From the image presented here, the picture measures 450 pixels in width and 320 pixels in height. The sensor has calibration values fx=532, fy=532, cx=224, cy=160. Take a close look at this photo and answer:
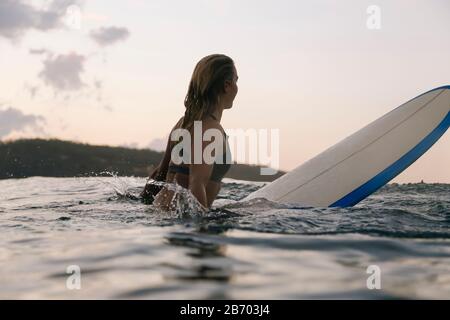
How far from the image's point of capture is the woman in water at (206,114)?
4.40 m

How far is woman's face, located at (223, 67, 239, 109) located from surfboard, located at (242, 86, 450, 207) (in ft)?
4.86

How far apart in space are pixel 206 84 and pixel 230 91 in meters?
0.27

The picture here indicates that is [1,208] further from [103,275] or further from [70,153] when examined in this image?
[70,153]

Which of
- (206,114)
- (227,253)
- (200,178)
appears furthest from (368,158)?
(227,253)

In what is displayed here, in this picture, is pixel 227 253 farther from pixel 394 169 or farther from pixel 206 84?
pixel 394 169

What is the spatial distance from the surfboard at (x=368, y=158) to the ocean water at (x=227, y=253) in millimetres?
572

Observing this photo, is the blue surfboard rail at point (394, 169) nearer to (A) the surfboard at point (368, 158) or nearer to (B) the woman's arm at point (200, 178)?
(A) the surfboard at point (368, 158)

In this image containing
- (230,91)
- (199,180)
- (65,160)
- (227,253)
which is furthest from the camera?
(65,160)

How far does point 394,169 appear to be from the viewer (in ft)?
20.0

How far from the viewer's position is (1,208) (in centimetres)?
635

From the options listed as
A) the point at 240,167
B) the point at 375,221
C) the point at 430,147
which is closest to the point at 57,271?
the point at 375,221
